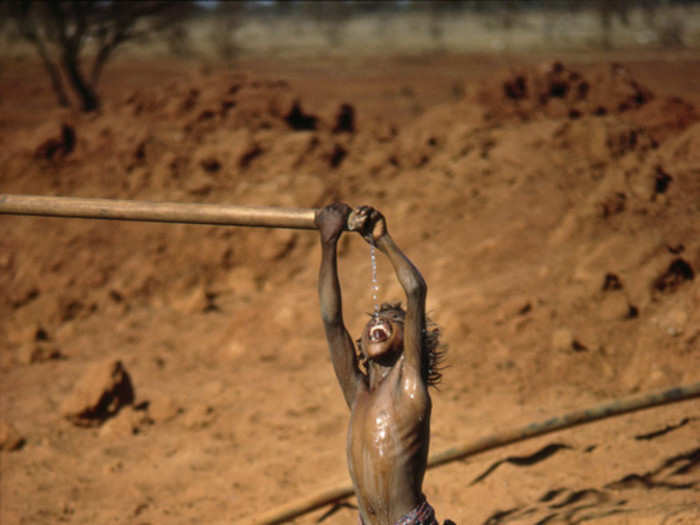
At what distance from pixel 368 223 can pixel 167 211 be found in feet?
2.65

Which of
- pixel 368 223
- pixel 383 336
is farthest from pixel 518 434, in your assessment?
pixel 368 223

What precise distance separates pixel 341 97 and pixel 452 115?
38.9 feet

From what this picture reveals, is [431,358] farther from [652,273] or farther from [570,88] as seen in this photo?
[570,88]

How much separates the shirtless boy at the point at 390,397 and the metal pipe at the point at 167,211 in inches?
5.0

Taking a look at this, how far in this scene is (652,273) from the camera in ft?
18.8

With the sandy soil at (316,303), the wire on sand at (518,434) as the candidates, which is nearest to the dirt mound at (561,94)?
the sandy soil at (316,303)

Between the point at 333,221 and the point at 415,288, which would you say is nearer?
the point at 415,288

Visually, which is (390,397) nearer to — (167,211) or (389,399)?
(389,399)

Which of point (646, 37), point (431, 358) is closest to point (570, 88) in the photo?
point (431, 358)

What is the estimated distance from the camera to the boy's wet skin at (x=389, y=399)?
278cm

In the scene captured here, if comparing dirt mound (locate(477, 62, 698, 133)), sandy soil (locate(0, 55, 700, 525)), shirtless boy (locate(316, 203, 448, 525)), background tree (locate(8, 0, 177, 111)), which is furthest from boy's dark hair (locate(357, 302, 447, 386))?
background tree (locate(8, 0, 177, 111))

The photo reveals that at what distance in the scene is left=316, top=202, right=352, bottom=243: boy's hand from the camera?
112 inches

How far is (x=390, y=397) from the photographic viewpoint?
2836mm

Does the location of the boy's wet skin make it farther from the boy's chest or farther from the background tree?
the background tree
